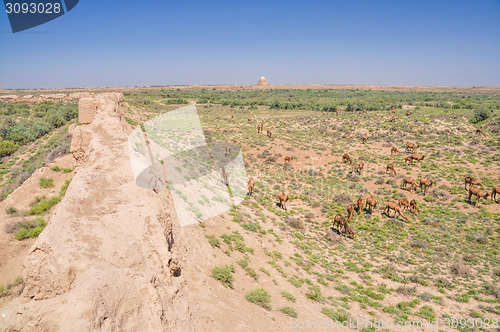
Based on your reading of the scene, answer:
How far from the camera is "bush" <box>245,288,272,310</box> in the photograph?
29.8 feet

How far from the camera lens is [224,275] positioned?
9594mm

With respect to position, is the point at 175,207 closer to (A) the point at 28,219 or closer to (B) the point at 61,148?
(A) the point at 28,219

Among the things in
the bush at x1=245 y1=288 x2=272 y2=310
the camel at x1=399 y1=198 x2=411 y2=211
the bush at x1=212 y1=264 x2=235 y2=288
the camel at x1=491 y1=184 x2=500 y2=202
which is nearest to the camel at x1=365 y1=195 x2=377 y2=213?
the camel at x1=399 y1=198 x2=411 y2=211

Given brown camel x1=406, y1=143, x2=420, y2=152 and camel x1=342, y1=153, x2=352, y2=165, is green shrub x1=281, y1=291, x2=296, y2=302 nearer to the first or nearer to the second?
camel x1=342, y1=153, x2=352, y2=165

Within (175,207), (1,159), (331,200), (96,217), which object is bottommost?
(331,200)

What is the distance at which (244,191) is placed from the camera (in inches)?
826

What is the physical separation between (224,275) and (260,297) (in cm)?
155

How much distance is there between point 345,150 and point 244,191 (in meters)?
18.2

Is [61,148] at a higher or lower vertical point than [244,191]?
higher

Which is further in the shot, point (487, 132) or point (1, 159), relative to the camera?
point (487, 132)

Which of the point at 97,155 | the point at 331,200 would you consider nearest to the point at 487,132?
the point at 331,200

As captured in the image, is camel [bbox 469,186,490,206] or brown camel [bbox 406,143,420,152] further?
brown camel [bbox 406,143,420,152]

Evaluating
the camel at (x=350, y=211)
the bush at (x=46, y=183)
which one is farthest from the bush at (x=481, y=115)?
the bush at (x=46, y=183)

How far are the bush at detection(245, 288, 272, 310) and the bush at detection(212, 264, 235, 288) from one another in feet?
2.61
